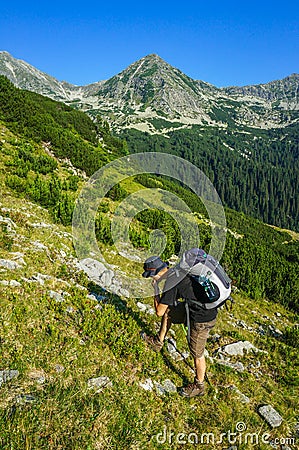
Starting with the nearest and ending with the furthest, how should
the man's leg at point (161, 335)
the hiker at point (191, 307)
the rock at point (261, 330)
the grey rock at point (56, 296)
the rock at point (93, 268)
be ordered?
1. the hiker at point (191, 307)
2. the man's leg at point (161, 335)
3. the grey rock at point (56, 296)
4. the rock at point (93, 268)
5. the rock at point (261, 330)

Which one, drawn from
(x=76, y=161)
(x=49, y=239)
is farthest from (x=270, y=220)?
(x=49, y=239)

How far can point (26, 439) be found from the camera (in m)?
3.05

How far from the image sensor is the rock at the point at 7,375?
3.74m

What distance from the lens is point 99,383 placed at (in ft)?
14.4

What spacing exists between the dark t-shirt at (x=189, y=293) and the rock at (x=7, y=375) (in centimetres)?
253

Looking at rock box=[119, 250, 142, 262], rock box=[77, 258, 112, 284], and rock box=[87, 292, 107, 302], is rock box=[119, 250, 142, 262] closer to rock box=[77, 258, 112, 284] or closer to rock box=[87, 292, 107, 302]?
rock box=[77, 258, 112, 284]

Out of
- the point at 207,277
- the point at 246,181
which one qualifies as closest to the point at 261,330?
the point at 207,277

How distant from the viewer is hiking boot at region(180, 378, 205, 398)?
503 cm

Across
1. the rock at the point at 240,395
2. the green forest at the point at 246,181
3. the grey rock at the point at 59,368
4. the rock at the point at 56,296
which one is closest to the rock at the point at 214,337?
the rock at the point at 240,395

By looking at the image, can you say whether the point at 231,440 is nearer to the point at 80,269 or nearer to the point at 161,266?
the point at 161,266

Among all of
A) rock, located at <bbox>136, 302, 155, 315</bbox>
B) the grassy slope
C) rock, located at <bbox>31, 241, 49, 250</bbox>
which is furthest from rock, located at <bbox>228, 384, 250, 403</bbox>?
rock, located at <bbox>31, 241, 49, 250</bbox>

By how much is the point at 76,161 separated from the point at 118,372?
55.1ft

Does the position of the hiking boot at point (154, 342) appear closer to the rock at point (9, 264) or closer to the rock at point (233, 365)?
the rock at point (233, 365)

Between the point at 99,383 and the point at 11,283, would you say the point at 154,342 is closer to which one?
the point at 99,383
